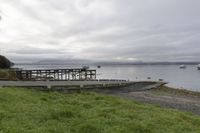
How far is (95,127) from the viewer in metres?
11.0

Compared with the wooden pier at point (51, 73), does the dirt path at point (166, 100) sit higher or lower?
lower

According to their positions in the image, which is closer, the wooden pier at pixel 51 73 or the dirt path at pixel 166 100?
the dirt path at pixel 166 100


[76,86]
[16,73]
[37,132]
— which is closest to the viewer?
[37,132]

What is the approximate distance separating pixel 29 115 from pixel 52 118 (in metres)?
1.03

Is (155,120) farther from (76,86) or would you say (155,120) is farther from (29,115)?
(76,86)

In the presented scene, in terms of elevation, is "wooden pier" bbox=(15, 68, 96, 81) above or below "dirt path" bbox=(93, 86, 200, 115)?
above

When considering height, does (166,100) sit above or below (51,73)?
below

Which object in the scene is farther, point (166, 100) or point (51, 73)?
point (51, 73)

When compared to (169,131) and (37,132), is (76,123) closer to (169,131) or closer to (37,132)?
(37,132)

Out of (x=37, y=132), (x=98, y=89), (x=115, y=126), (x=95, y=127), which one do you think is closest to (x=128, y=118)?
(x=115, y=126)

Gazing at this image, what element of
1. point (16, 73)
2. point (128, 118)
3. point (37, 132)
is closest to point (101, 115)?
point (128, 118)

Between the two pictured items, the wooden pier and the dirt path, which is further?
the wooden pier

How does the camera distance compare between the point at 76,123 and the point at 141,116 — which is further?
the point at 141,116

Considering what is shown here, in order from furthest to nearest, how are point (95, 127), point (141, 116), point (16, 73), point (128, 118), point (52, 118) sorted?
point (16, 73), point (141, 116), point (128, 118), point (52, 118), point (95, 127)
